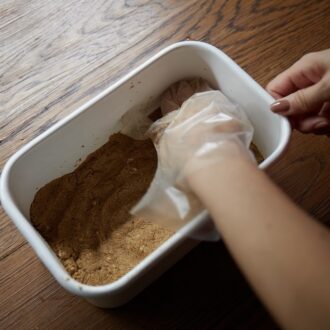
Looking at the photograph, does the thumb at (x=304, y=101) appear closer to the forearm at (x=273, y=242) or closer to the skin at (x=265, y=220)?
the skin at (x=265, y=220)

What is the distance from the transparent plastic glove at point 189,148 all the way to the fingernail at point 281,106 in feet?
0.15

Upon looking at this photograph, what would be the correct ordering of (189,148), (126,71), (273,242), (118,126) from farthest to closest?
(126,71) < (118,126) < (189,148) < (273,242)

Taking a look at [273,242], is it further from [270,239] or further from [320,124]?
[320,124]

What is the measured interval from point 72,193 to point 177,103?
0.67 feet

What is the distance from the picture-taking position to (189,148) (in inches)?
20.0

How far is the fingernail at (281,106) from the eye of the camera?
1.73ft

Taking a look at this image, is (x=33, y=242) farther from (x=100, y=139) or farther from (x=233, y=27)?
(x=233, y=27)

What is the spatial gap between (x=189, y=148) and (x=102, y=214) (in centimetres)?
17

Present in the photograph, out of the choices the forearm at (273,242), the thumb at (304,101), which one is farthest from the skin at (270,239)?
the thumb at (304,101)

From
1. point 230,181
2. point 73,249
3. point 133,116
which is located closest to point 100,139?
point 133,116

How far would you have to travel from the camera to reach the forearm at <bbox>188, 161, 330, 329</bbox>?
37cm

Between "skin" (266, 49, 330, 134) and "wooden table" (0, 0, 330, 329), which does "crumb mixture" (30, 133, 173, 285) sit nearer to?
"wooden table" (0, 0, 330, 329)

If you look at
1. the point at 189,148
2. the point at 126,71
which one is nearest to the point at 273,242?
the point at 189,148

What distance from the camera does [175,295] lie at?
584 millimetres
